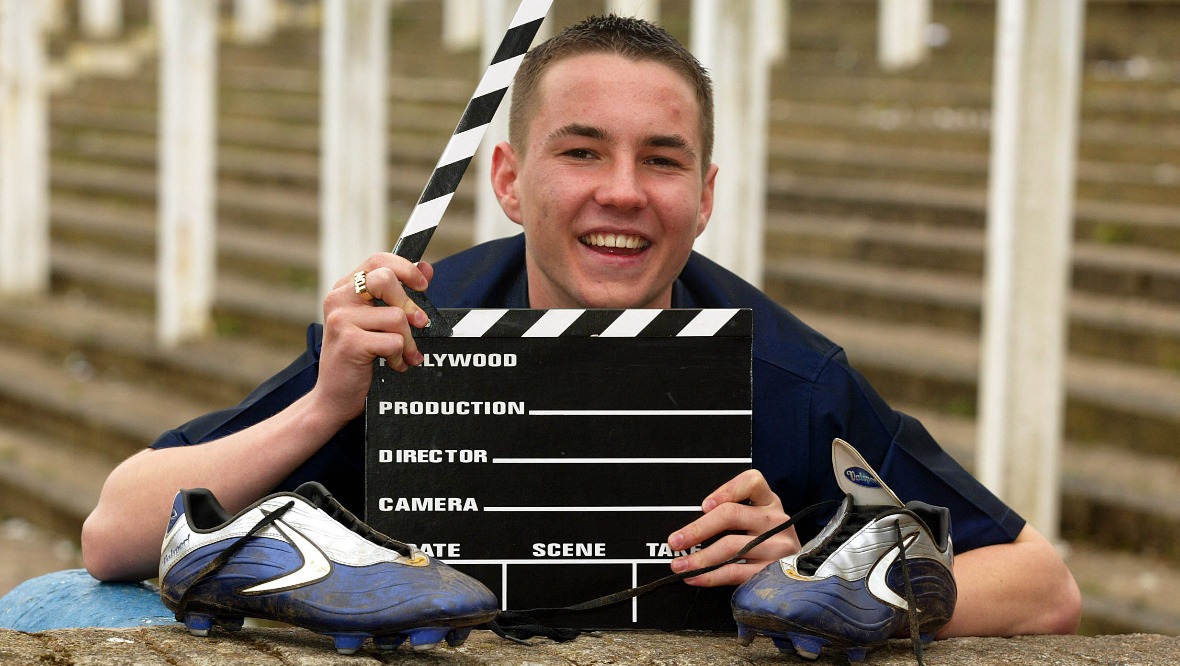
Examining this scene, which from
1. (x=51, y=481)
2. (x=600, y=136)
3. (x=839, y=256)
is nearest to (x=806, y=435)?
Result: (x=600, y=136)

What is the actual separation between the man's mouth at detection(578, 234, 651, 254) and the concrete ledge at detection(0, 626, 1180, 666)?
2.25 feet

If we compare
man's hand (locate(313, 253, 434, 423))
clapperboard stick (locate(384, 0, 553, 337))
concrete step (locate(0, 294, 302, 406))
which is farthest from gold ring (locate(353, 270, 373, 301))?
concrete step (locate(0, 294, 302, 406))

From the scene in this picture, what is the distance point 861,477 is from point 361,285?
875 millimetres

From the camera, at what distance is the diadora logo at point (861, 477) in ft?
8.13

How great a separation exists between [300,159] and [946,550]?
9.14 m

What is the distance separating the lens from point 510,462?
8.75 ft

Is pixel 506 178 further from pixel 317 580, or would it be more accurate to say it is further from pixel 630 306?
pixel 317 580

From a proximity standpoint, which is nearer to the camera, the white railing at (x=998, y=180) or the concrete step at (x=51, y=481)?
the white railing at (x=998, y=180)

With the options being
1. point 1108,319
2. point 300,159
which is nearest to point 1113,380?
point 1108,319

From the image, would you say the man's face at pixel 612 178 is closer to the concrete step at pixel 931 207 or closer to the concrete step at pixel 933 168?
the concrete step at pixel 931 207

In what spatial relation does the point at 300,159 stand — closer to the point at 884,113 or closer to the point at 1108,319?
the point at 884,113

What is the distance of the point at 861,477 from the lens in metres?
2.49

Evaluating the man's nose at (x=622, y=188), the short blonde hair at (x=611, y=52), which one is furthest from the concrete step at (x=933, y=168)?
the man's nose at (x=622, y=188)

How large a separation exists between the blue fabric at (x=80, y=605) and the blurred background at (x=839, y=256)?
298 centimetres
